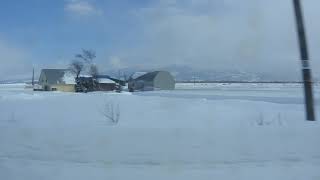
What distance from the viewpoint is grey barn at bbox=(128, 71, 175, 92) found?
99562mm

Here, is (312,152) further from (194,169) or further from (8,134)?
(8,134)

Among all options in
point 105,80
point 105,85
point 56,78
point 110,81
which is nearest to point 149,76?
point 110,81

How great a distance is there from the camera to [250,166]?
22.9ft

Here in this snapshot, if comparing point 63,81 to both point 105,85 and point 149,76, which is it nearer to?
point 105,85

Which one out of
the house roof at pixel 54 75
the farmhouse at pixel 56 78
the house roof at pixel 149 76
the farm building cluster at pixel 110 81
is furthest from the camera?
the house roof at pixel 54 75

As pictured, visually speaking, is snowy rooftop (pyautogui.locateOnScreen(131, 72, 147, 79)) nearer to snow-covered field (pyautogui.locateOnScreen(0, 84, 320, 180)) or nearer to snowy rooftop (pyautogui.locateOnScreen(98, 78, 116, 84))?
snowy rooftop (pyautogui.locateOnScreen(98, 78, 116, 84))

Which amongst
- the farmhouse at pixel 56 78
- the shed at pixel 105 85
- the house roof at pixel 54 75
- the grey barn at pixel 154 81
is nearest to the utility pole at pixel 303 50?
the shed at pixel 105 85

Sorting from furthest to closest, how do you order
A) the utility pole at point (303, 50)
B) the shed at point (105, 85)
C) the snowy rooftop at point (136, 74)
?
the snowy rooftop at point (136, 74), the shed at point (105, 85), the utility pole at point (303, 50)

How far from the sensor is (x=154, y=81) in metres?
100

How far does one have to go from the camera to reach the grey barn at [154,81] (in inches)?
3920

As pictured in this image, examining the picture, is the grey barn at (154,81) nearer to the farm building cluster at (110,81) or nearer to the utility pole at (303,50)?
the farm building cluster at (110,81)

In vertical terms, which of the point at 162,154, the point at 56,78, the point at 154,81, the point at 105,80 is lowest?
the point at 162,154

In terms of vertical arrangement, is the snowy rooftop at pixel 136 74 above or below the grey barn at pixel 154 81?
above

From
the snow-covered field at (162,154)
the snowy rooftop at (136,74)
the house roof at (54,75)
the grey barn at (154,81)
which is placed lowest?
the snow-covered field at (162,154)
